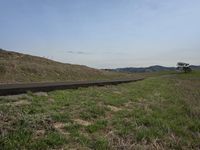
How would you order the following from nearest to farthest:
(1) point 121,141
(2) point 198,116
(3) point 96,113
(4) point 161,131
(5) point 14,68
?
(1) point 121,141, (4) point 161,131, (3) point 96,113, (2) point 198,116, (5) point 14,68

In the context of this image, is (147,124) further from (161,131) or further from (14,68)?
(14,68)

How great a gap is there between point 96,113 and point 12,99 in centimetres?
361

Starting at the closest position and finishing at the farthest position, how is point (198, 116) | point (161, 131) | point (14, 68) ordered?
1. point (161, 131)
2. point (198, 116)
3. point (14, 68)

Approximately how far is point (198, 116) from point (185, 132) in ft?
10.2

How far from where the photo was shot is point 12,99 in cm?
1130

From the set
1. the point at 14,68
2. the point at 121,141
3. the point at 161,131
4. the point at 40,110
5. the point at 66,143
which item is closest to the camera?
the point at 66,143

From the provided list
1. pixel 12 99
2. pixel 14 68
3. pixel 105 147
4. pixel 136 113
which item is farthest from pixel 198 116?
pixel 14 68

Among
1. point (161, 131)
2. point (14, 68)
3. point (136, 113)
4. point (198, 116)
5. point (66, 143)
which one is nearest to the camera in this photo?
point (66, 143)

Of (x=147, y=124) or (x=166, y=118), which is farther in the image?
(x=166, y=118)

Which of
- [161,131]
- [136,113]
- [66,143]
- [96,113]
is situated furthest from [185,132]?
[66,143]

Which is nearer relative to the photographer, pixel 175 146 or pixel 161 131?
pixel 175 146

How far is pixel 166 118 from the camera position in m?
10.9

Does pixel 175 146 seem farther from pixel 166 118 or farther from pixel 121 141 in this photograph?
pixel 166 118

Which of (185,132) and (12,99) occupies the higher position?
(12,99)
